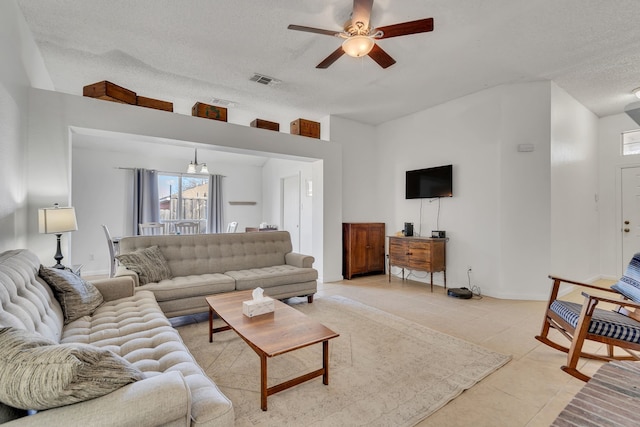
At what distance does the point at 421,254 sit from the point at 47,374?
14.2 ft

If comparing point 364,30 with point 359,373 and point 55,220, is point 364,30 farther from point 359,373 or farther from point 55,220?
point 55,220

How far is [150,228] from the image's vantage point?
237 inches

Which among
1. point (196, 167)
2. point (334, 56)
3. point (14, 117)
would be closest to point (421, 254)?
point (334, 56)

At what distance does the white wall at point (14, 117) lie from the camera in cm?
228

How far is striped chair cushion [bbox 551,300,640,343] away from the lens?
1942 millimetres

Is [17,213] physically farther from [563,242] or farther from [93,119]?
[563,242]

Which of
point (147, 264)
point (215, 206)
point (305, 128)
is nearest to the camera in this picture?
point (147, 264)

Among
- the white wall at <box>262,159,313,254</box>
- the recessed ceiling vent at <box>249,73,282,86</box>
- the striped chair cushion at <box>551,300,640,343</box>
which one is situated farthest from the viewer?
the white wall at <box>262,159,313,254</box>

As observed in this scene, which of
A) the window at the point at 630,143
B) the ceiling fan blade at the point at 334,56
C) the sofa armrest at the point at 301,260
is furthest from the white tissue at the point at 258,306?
the window at the point at 630,143

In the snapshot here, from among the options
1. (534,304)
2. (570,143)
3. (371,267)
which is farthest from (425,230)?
(570,143)

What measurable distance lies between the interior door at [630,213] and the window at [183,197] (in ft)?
27.1

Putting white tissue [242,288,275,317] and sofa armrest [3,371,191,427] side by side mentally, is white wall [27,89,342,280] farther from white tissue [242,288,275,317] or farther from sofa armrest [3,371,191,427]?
sofa armrest [3,371,191,427]

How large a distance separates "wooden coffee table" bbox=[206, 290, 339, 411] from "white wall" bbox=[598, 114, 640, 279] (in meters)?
5.93

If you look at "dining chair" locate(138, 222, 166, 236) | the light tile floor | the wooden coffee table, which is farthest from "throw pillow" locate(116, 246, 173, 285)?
"dining chair" locate(138, 222, 166, 236)
